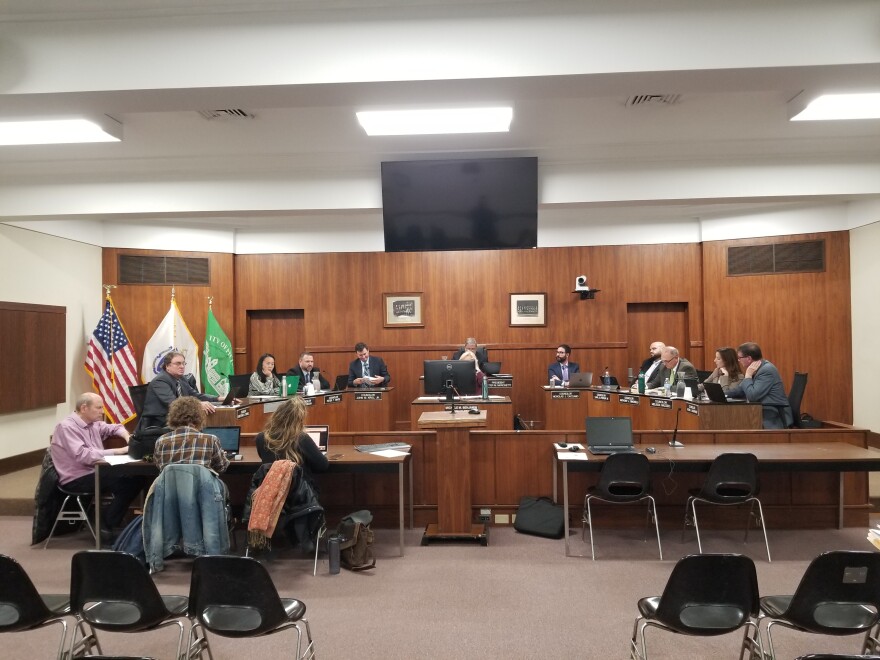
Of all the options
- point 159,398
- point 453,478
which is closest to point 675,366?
point 453,478

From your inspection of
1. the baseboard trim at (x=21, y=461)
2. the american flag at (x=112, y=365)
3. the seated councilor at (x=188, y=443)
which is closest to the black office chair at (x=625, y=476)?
the seated councilor at (x=188, y=443)

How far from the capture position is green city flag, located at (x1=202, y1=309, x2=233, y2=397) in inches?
387

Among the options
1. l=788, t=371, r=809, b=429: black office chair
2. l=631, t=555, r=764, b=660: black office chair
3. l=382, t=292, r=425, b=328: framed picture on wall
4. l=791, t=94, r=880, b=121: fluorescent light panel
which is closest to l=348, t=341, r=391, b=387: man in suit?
l=382, t=292, r=425, b=328: framed picture on wall

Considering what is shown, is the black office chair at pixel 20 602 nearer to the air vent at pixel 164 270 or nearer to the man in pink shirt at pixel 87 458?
the man in pink shirt at pixel 87 458

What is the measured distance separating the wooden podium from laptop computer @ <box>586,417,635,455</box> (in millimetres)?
990

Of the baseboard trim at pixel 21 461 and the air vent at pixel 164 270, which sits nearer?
the baseboard trim at pixel 21 461

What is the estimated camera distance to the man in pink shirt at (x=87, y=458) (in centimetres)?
518

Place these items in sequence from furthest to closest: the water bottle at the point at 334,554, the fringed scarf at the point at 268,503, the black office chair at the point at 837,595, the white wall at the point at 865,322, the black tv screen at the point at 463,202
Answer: the white wall at the point at 865,322
the black tv screen at the point at 463,202
the water bottle at the point at 334,554
the fringed scarf at the point at 268,503
the black office chair at the point at 837,595

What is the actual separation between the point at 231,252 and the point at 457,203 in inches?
229

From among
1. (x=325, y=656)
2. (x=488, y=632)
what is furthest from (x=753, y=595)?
(x=325, y=656)

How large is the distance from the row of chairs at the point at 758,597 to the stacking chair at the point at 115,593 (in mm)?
2283

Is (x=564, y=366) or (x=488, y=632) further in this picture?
(x=564, y=366)

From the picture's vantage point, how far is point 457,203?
21.0 feet

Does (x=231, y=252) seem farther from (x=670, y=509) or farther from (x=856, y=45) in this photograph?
(x=856, y=45)
